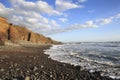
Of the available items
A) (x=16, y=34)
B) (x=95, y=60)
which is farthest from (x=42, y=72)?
(x=16, y=34)

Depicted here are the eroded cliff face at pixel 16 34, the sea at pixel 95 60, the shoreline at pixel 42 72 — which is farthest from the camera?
the eroded cliff face at pixel 16 34

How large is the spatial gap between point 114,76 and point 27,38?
234 feet

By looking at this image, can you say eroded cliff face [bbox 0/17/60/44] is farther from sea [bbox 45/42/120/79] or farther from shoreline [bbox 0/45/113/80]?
shoreline [bbox 0/45/113/80]

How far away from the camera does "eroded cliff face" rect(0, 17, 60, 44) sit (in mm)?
51294

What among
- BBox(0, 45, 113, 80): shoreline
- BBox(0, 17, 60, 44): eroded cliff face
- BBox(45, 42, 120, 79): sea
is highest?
BBox(0, 17, 60, 44): eroded cliff face

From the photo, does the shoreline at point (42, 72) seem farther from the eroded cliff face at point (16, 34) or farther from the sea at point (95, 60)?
the eroded cliff face at point (16, 34)

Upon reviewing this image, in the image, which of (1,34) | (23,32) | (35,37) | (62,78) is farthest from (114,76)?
(35,37)

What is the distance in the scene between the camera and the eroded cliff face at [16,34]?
51294 millimetres

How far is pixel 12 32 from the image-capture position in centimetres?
5381

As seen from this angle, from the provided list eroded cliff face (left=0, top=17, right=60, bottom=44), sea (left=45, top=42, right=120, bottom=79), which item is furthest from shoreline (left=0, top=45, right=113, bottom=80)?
eroded cliff face (left=0, top=17, right=60, bottom=44)

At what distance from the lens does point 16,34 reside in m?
58.2

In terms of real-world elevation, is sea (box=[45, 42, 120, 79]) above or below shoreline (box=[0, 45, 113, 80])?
above

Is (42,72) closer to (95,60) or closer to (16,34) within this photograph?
(95,60)

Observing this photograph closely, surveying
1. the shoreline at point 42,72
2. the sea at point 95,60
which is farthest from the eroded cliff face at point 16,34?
the shoreline at point 42,72
